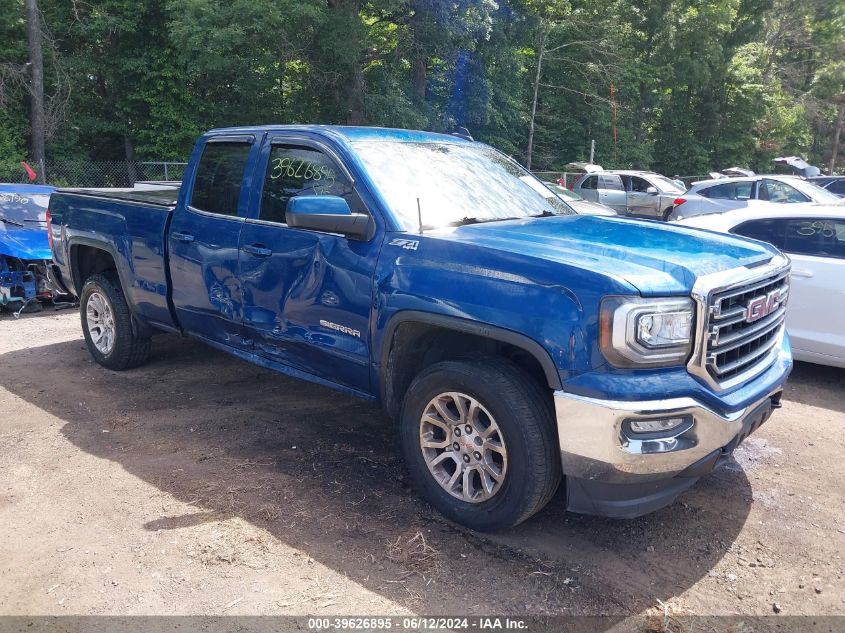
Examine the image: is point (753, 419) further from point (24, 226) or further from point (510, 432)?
Answer: point (24, 226)

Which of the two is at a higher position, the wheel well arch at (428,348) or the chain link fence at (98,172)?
the chain link fence at (98,172)

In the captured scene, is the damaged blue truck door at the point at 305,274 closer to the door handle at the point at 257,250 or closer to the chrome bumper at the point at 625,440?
the door handle at the point at 257,250

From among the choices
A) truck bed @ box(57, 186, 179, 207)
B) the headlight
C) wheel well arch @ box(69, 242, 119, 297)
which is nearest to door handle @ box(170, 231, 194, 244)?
truck bed @ box(57, 186, 179, 207)

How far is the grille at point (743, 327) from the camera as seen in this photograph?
3201 millimetres

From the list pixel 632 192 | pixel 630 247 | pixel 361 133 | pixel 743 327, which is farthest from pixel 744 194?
pixel 630 247

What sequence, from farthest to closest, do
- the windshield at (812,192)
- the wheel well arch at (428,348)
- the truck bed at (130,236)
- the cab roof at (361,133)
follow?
1. the windshield at (812,192)
2. the truck bed at (130,236)
3. the cab roof at (361,133)
4. the wheel well arch at (428,348)

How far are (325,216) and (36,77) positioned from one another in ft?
74.7

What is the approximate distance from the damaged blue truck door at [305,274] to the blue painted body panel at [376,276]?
0.03 feet

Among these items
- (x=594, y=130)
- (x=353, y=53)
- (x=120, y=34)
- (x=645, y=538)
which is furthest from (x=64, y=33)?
(x=645, y=538)

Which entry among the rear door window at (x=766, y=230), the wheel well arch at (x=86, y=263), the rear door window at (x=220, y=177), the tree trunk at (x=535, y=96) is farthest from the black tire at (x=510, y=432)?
the tree trunk at (x=535, y=96)

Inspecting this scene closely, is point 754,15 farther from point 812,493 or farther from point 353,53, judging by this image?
point 812,493

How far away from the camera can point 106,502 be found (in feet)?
13.0

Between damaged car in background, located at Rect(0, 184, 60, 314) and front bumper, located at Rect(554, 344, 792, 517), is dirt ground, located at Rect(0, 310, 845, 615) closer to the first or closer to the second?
front bumper, located at Rect(554, 344, 792, 517)

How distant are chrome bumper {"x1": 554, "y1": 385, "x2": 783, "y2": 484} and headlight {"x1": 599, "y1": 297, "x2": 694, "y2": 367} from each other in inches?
7.4
